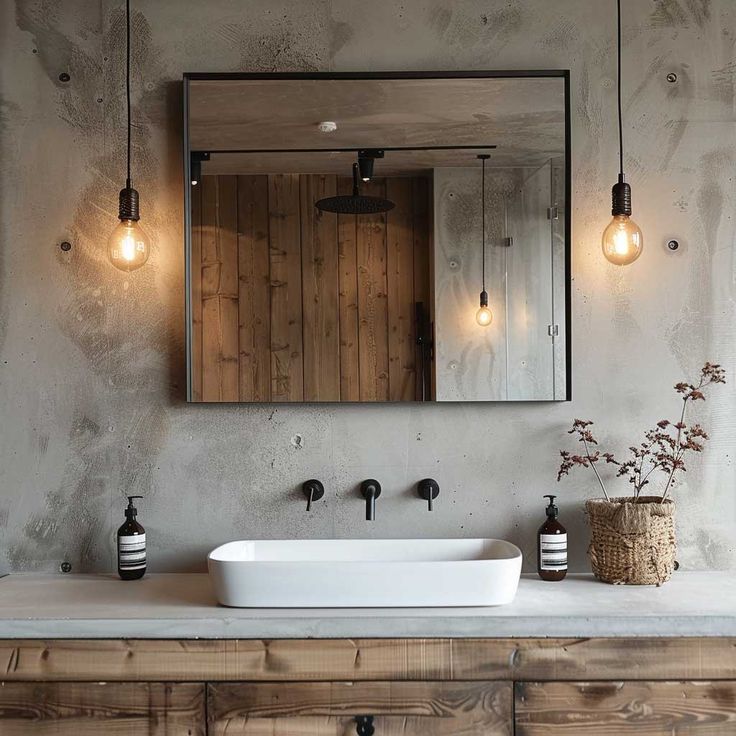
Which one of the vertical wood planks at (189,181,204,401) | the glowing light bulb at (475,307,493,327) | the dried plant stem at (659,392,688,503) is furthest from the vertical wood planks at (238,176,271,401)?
the dried plant stem at (659,392,688,503)

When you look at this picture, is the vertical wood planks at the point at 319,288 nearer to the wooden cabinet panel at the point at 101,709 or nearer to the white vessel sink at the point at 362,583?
the white vessel sink at the point at 362,583

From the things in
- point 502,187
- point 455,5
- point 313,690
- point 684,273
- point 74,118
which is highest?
point 455,5

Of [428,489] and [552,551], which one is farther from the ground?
[428,489]

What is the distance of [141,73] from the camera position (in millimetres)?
2143

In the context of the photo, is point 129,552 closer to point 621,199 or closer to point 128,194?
point 128,194

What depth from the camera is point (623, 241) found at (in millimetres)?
1962

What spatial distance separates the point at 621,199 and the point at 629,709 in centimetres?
115

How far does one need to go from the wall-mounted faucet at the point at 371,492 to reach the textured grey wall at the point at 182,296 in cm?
3

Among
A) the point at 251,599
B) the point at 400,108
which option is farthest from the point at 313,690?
the point at 400,108

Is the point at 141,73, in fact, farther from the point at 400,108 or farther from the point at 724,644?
the point at 724,644

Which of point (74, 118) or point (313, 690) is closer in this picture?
point (313, 690)

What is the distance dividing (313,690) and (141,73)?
1609mm

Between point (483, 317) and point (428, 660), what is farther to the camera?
point (483, 317)

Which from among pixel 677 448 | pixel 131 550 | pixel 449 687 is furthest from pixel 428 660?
pixel 677 448
